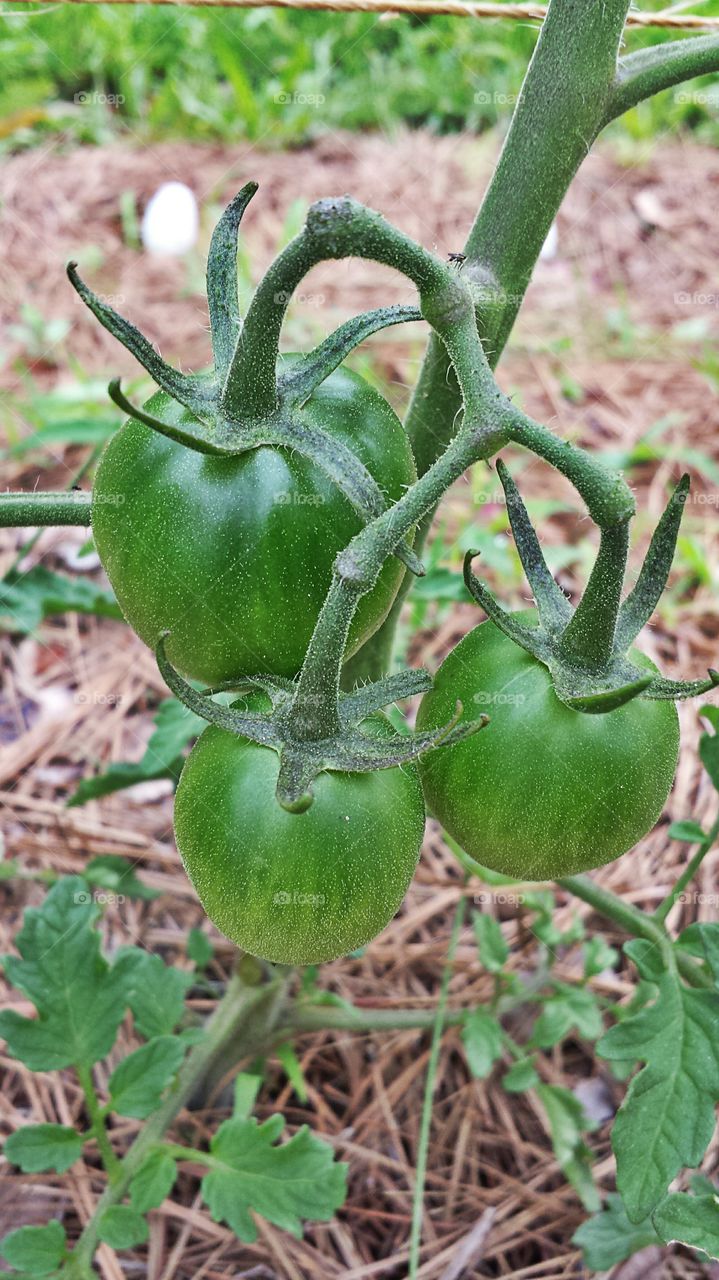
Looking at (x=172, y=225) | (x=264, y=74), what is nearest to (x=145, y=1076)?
(x=172, y=225)

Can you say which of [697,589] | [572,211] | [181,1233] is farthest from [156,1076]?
[572,211]

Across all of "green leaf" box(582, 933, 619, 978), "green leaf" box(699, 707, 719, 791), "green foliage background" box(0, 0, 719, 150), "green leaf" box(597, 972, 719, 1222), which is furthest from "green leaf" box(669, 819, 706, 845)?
"green foliage background" box(0, 0, 719, 150)

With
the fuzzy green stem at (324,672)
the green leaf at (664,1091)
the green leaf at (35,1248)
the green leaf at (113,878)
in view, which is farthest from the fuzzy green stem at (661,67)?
the green leaf at (35,1248)

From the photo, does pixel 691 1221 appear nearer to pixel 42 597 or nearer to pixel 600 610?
pixel 600 610

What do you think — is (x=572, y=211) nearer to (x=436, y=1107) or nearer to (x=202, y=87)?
(x=202, y=87)

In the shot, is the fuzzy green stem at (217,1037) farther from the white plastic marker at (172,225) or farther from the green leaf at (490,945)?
the white plastic marker at (172,225)
